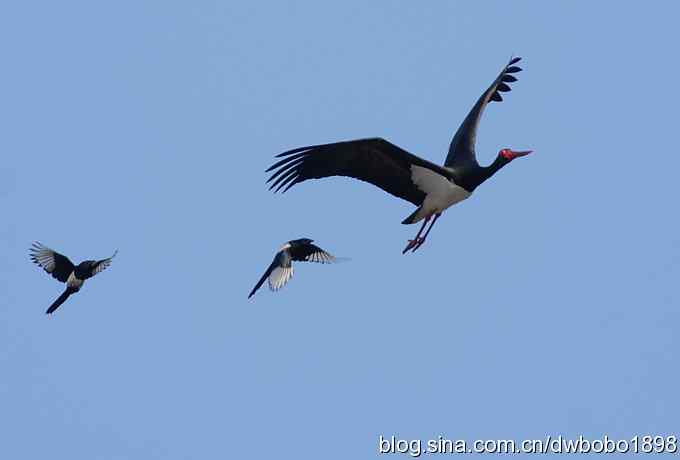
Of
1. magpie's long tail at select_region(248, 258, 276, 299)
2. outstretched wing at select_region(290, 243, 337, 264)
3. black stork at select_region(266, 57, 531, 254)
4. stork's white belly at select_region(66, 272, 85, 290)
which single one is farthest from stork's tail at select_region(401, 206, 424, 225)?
stork's white belly at select_region(66, 272, 85, 290)

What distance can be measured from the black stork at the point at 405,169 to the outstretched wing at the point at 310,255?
521 cm

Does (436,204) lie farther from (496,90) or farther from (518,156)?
(496,90)

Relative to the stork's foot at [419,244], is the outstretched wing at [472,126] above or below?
above

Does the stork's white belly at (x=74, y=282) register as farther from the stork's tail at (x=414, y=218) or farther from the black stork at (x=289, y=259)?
the stork's tail at (x=414, y=218)

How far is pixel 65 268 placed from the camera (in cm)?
2972

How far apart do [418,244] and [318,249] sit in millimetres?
5464

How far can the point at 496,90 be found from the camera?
1147 inches

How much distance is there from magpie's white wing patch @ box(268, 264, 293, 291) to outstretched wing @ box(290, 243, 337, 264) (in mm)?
567

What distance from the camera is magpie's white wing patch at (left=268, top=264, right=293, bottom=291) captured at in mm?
30094

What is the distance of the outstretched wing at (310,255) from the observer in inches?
1239

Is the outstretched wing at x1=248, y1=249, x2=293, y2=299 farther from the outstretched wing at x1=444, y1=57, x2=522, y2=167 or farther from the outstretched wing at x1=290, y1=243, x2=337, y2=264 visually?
the outstretched wing at x1=444, y1=57, x2=522, y2=167

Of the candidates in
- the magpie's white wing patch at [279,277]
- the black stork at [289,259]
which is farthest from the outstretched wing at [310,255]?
the magpie's white wing patch at [279,277]

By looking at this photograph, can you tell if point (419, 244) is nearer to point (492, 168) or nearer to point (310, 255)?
point (492, 168)

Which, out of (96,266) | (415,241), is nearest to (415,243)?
(415,241)
